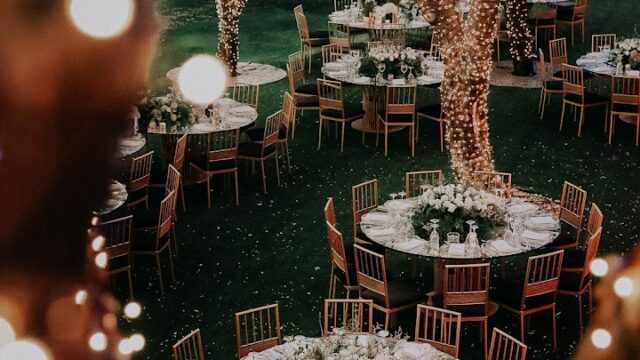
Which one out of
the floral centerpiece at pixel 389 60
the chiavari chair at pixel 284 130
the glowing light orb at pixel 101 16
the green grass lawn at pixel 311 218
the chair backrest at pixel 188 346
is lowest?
the green grass lawn at pixel 311 218

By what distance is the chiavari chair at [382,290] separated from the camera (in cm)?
643

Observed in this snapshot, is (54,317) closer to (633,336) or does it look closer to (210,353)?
(210,353)

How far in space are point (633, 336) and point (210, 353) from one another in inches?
132

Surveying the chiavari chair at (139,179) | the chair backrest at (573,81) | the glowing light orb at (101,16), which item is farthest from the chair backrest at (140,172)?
the glowing light orb at (101,16)

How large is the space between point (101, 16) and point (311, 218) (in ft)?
27.4

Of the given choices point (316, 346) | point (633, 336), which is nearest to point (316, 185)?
point (633, 336)

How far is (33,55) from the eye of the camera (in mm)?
701

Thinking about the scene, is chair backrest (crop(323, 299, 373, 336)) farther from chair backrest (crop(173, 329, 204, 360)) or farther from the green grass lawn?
chair backrest (crop(173, 329, 204, 360))

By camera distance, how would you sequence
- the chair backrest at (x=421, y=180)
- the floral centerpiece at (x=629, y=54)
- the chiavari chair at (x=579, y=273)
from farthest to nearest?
the floral centerpiece at (x=629, y=54) → the chair backrest at (x=421, y=180) → the chiavari chair at (x=579, y=273)

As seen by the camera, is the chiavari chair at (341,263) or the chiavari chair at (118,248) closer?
the chiavari chair at (341,263)

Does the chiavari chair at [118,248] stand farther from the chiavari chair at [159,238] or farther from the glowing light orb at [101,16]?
the glowing light orb at [101,16]

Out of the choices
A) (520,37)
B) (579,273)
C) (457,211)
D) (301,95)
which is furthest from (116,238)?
(520,37)

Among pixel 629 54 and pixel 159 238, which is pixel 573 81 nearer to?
pixel 629 54

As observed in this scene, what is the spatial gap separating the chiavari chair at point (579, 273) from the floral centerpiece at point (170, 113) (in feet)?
15.4
